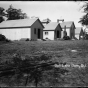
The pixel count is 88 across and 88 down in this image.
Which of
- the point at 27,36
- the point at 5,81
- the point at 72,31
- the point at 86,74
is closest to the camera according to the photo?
the point at 5,81

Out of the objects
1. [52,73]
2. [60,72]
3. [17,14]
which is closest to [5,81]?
[52,73]

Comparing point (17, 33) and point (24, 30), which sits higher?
point (24, 30)

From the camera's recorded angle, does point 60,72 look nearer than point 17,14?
Yes

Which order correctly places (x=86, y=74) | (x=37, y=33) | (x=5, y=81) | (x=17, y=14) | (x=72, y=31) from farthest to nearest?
(x=17, y=14) < (x=72, y=31) < (x=37, y=33) < (x=86, y=74) < (x=5, y=81)

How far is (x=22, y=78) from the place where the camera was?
3.29 meters

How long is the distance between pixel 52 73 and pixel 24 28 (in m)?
22.0

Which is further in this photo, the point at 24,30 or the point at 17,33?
the point at 17,33

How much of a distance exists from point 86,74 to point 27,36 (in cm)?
2154

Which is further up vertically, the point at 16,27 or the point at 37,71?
the point at 16,27

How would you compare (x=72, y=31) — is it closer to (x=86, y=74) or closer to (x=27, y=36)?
(x=27, y=36)

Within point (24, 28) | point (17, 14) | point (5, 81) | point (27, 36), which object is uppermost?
point (17, 14)

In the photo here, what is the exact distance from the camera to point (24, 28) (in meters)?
24.8

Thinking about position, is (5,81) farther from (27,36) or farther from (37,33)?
(37,33)

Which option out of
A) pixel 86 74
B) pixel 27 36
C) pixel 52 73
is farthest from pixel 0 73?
pixel 27 36
